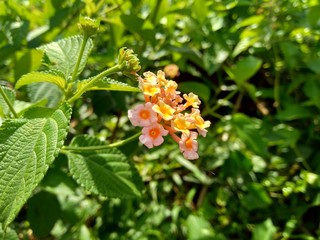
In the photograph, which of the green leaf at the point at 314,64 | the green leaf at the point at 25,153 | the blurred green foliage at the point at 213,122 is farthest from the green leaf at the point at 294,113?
the green leaf at the point at 25,153

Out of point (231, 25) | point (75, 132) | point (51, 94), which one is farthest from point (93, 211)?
point (231, 25)

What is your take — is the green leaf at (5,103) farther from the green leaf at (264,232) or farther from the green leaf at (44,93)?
the green leaf at (264,232)

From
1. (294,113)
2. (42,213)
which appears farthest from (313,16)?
(42,213)

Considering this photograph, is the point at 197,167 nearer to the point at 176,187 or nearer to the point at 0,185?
the point at 176,187

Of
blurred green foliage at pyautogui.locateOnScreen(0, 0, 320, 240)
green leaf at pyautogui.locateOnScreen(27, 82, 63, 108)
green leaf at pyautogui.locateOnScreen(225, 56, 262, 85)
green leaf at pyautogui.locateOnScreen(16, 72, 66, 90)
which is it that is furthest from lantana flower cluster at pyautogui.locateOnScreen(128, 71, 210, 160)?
green leaf at pyautogui.locateOnScreen(225, 56, 262, 85)

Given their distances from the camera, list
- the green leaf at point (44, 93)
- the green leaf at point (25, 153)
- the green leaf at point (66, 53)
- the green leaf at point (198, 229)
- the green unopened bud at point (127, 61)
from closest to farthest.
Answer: the green leaf at point (25, 153)
the green unopened bud at point (127, 61)
the green leaf at point (66, 53)
the green leaf at point (44, 93)
the green leaf at point (198, 229)

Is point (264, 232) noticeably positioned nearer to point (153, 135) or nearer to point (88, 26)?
point (153, 135)
